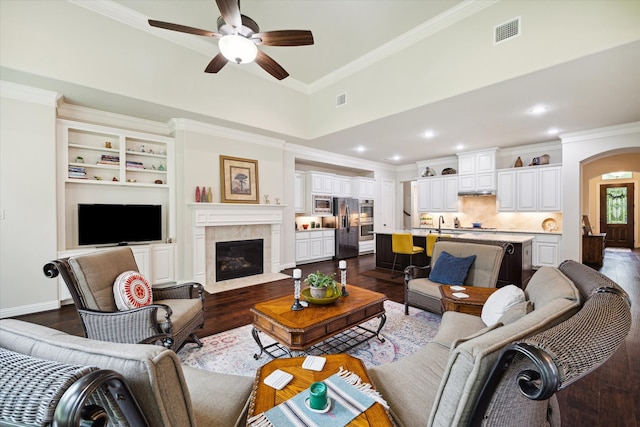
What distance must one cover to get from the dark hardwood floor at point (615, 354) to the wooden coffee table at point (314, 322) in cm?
97

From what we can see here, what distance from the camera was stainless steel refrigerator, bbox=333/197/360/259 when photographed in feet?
24.7

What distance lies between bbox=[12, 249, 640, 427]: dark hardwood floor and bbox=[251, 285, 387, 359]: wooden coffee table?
0.97 metres

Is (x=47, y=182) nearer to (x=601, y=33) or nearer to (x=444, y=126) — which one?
(x=444, y=126)

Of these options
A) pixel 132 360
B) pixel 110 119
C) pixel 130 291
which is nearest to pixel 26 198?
pixel 110 119

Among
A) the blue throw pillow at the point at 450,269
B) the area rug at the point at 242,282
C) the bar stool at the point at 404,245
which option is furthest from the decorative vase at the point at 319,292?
the bar stool at the point at 404,245

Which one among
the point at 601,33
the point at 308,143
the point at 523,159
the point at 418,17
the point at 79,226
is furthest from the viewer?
the point at 523,159

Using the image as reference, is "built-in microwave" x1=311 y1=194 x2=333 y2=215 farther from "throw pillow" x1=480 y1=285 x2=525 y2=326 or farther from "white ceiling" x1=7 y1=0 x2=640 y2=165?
"throw pillow" x1=480 y1=285 x2=525 y2=326

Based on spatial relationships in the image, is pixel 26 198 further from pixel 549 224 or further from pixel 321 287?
pixel 549 224

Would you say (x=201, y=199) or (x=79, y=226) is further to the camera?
(x=201, y=199)

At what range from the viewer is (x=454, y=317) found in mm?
2254

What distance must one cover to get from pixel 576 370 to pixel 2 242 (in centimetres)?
536

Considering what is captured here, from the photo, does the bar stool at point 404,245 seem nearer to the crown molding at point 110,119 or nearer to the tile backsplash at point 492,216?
the tile backsplash at point 492,216

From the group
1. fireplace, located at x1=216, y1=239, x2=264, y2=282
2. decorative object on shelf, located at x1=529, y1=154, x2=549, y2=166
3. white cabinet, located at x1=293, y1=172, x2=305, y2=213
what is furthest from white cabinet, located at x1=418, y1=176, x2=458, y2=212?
fireplace, located at x1=216, y1=239, x2=264, y2=282

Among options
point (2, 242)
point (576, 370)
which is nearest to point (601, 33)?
point (576, 370)
